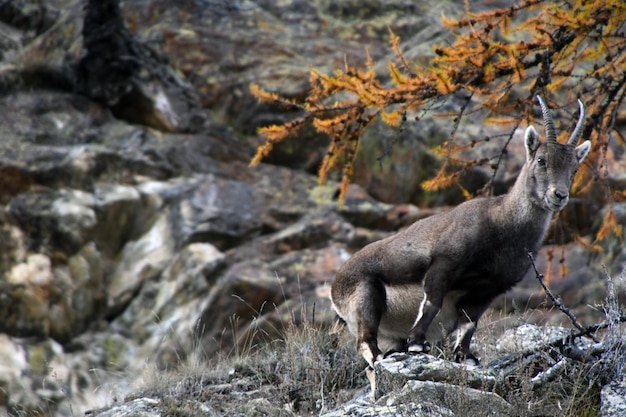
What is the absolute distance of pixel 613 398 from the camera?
5.36m

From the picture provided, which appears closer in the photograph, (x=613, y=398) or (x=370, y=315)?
(x=613, y=398)

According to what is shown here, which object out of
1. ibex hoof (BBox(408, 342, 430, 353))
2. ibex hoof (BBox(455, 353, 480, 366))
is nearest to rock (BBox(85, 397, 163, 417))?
ibex hoof (BBox(408, 342, 430, 353))

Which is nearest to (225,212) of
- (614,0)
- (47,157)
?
(47,157)

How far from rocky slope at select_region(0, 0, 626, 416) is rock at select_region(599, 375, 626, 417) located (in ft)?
16.8

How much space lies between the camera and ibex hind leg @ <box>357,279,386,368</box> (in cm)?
686

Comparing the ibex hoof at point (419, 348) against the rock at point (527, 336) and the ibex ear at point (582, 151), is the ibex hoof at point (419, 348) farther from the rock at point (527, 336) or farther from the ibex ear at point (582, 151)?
the ibex ear at point (582, 151)

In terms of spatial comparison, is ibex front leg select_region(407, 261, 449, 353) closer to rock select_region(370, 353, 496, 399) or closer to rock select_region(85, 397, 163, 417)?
rock select_region(370, 353, 496, 399)

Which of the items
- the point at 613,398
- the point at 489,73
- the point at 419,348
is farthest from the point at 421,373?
the point at 489,73

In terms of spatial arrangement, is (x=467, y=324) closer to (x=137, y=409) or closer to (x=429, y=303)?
(x=429, y=303)

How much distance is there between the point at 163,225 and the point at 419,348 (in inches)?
288

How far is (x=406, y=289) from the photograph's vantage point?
702 centimetres

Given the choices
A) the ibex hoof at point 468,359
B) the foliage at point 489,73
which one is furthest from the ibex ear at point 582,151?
the ibex hoof at point 468,359

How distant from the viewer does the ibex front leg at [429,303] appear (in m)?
6.45

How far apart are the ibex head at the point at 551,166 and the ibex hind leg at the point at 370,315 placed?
152 cm
